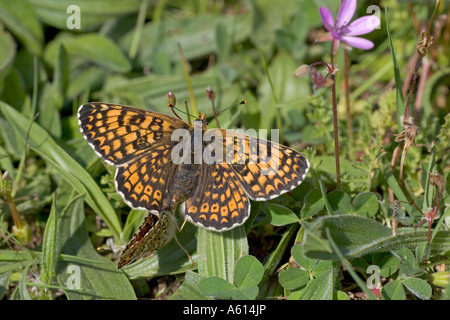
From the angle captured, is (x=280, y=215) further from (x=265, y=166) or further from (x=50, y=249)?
(x=50, y=249)

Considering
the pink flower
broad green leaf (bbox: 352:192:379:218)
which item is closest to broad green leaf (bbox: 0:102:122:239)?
broad green leaf (bbox: 352:192:379:218)

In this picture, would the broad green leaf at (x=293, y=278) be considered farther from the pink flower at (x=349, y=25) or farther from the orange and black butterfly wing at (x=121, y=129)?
the pink flower at (x=349, y=25)

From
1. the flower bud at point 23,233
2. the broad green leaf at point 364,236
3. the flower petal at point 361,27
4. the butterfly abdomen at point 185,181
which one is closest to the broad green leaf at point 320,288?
the broad green leaf at point 364,236

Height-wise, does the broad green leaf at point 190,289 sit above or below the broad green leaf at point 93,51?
below

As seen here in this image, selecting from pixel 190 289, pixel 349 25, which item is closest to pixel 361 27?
A: pixel 349 25

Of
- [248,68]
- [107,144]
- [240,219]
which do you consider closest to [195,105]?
[248,68]

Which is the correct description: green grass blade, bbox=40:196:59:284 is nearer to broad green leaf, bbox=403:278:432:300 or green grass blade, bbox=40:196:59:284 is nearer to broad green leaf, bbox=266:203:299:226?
broad green leaf, bbox=266:203:299:226
